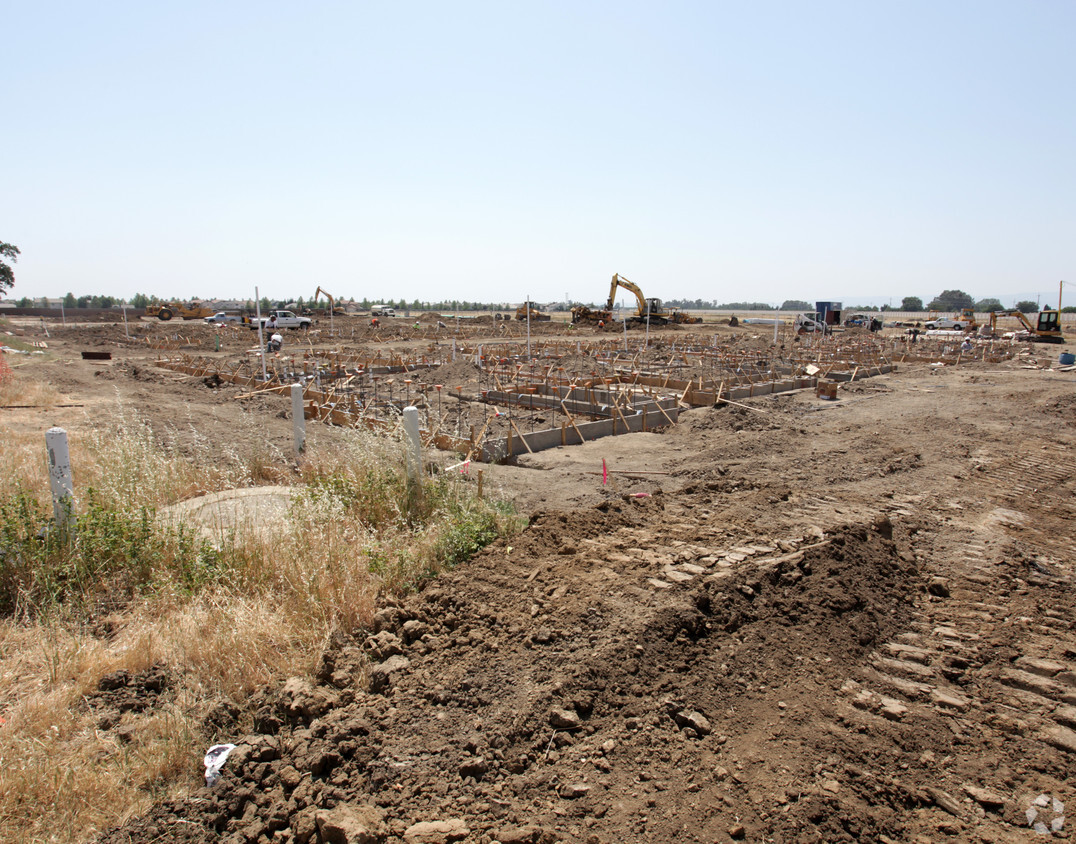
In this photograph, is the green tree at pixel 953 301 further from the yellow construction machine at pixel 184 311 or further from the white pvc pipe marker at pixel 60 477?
the white pvc pipe marker at pixel 60 477

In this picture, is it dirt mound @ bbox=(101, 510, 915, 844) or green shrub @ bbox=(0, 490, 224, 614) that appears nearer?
dirt mound @ bbox=(101, 510, 915, 844)

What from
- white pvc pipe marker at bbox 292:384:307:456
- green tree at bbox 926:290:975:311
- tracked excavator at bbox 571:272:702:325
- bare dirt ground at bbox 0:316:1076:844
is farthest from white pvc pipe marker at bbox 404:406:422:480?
green tree at bbox 926:290:975:311

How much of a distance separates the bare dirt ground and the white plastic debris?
100 mm

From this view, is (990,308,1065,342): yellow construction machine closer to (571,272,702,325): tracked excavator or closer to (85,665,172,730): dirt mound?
(571,272,702,325): tracked excavator

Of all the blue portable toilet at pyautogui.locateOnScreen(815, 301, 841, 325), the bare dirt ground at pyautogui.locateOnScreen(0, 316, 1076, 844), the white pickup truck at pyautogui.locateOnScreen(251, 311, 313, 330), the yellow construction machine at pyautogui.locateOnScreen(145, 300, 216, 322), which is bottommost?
the bare dirt ground at pyautogui.locateOnScreen(0, 316, 1076, 844)

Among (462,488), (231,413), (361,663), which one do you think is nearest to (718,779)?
(361,663)

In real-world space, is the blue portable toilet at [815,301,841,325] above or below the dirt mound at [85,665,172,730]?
above

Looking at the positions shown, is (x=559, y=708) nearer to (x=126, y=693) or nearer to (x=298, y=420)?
(x=126, y=693)

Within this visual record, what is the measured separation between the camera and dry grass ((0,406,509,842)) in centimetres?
295

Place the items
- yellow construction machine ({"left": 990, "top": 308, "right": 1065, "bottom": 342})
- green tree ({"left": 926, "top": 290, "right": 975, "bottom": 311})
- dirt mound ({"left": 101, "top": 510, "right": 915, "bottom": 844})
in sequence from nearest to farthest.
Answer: dirt mound ({"left": 101, "top": 510, "right": 915, "bottom": 844}) < yellow construction machine ({"left": 990, "top": 308, "right": 1065, "bottom": 342}) < green tree ({"left": 926, "top": 290, "right": 975, "bottom": 311})

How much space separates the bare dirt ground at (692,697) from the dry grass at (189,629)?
204 millimetres

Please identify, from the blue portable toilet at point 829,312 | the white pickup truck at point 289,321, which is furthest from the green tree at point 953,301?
the white pickup truck at point 289,321

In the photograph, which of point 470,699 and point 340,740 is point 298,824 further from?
point 470,699

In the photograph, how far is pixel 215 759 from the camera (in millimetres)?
3074
